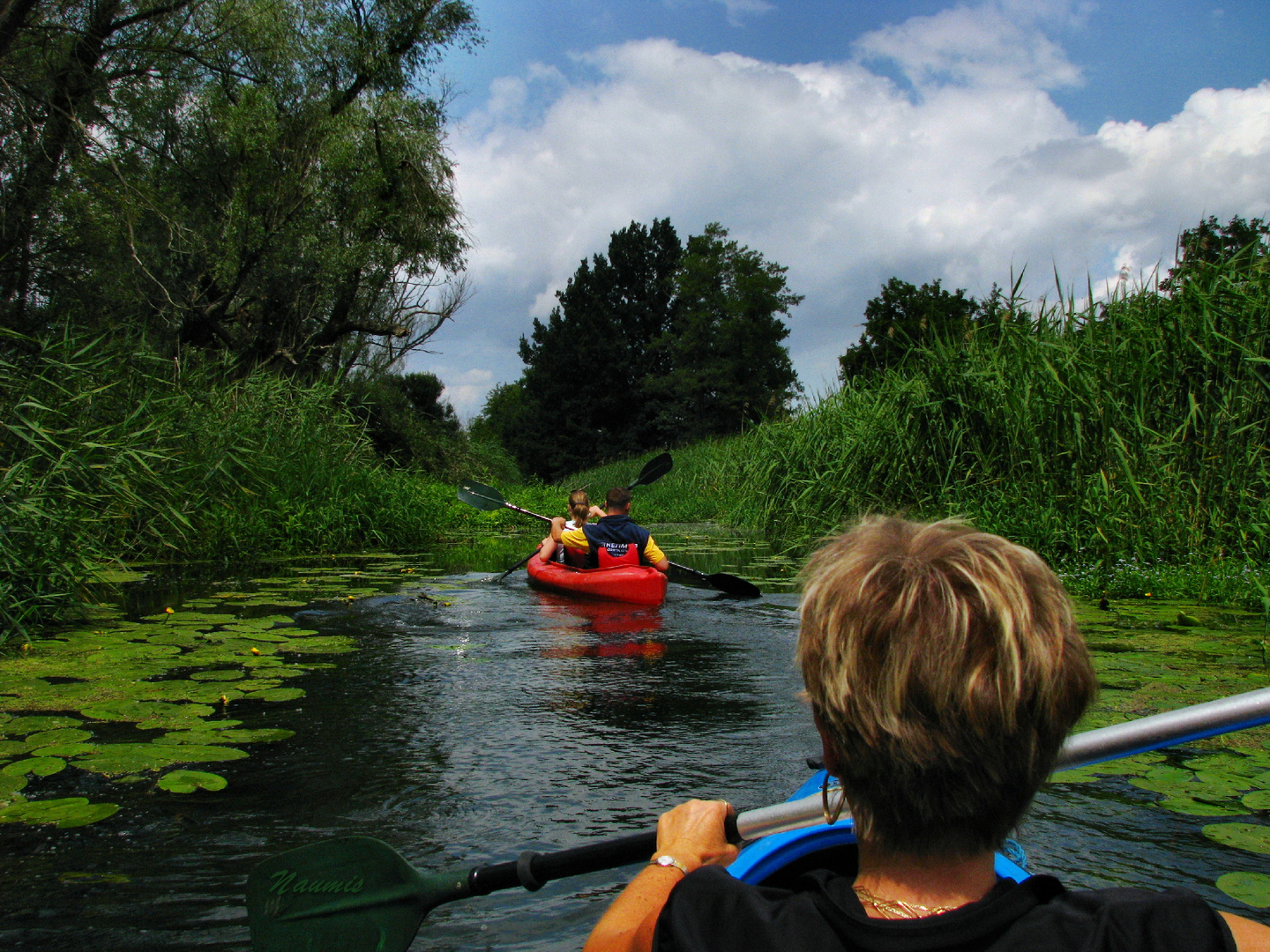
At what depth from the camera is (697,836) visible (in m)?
1.39

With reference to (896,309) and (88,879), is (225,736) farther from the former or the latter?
(896,309)

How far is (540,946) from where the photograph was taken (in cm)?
201

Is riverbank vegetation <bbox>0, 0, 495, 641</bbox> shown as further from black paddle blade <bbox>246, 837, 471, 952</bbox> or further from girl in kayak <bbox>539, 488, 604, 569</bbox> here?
black paddle blade <bbox>246, 837, 471, 952</bbox>

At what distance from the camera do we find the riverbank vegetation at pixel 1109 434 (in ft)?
19.1

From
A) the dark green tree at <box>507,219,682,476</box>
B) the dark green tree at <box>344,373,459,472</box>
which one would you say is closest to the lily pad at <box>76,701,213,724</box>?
the dark green tree at <box>344,373,459,472</box>

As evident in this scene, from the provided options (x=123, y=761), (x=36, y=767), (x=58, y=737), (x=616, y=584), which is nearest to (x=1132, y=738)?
(x=123, y=761)

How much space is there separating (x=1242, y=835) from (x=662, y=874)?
1.87 meters

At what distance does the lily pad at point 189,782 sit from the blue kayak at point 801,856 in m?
2.06

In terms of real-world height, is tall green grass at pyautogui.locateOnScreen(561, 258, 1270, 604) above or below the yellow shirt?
above

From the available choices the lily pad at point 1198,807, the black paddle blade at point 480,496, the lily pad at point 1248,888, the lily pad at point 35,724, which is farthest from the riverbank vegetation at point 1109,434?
the lily pad at point 35,724

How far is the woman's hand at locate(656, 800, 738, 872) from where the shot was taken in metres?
1.37

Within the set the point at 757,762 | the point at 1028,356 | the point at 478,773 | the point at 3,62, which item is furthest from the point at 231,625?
the point at 3,62

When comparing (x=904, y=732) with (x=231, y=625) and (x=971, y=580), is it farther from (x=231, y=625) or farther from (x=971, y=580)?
(x=231, y=625)

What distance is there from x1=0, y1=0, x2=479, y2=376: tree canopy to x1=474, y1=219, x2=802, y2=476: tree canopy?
71.2 feet
